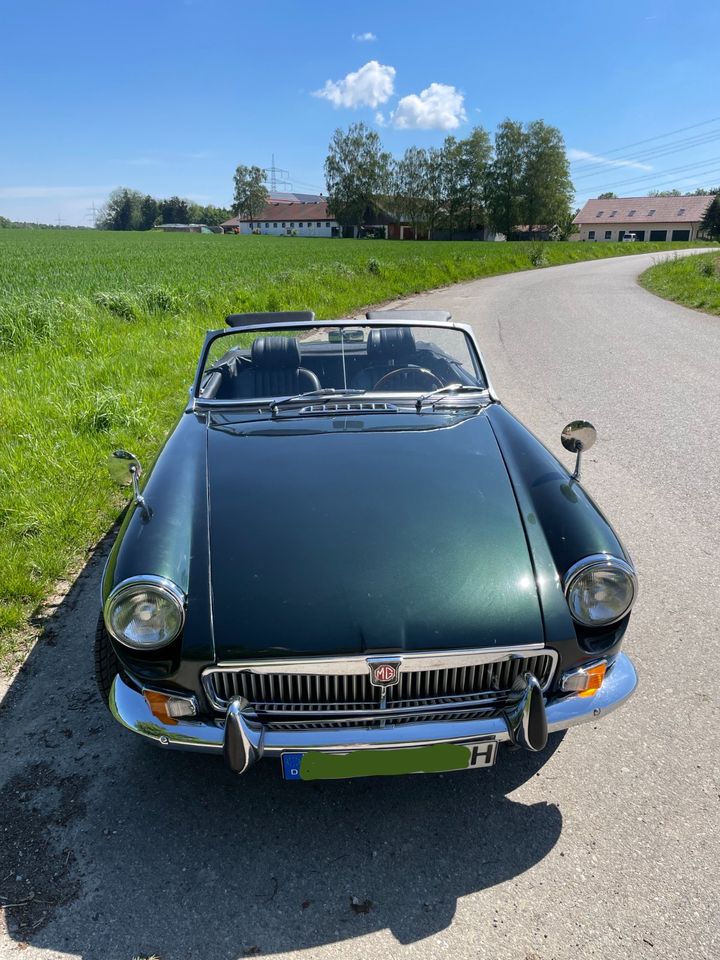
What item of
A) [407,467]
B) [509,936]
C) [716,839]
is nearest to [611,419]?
[407,467]

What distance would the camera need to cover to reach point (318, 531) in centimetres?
226

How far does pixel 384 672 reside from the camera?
1.94 m

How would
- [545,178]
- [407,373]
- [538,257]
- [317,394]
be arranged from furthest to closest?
[545,178] < [538,257] < [407,373] < [317,394]

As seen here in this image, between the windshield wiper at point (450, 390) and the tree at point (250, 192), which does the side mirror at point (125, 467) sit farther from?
the tree at point (250, 192)

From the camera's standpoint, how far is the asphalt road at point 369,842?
1.75 metres

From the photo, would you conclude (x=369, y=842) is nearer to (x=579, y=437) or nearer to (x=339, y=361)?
(x=579, y=437)

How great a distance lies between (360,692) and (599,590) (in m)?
0.83

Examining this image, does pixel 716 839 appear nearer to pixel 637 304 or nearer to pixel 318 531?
pixel 318 531

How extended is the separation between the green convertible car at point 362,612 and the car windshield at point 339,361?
891 mm

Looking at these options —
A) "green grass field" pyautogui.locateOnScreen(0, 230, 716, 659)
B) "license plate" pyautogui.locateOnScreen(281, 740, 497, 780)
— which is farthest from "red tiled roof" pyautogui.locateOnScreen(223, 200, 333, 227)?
"license plate" pyautogui.locateOnScreen(281, 740, 497, 780)

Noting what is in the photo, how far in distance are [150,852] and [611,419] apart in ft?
18.3

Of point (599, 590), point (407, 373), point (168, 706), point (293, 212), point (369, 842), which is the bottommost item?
point (369, 842)

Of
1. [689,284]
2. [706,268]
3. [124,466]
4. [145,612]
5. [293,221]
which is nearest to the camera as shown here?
[145,612]

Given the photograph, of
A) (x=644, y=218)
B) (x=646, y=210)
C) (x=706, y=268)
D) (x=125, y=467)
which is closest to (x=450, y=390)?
(x=125, y=467)
